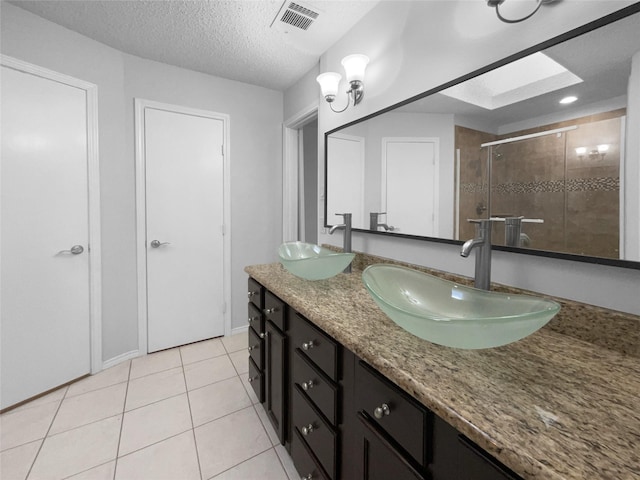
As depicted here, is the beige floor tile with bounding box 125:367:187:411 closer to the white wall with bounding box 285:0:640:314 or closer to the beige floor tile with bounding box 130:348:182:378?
the beige floor tile with bounding box 130:348:182:378

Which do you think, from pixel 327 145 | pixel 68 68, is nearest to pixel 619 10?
pixel 327 145

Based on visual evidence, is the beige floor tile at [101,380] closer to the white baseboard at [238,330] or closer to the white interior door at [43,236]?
the white interior door at [43,236]

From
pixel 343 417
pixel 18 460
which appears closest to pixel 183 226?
pixel 18 460

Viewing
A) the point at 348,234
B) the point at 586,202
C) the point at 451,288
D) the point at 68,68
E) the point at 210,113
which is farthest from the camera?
the point at 210,113

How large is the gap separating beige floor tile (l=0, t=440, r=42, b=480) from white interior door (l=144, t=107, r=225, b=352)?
99cm

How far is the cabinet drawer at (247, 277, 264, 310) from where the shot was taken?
60.2 inches

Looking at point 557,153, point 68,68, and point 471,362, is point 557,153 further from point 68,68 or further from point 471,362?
point 68,68

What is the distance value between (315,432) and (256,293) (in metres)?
0.79

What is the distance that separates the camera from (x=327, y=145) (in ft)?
6.77

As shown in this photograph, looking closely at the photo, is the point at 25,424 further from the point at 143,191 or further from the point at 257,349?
the point at 143,191

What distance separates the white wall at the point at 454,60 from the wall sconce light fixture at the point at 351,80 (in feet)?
0.19

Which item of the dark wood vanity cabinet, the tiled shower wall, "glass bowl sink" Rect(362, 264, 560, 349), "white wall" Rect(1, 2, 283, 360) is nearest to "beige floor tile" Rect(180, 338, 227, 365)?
"white wall" Rect(1, 2, 283, 360)

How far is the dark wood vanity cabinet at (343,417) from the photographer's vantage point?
56 centimetres

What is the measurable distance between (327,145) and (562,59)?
4.60ft
